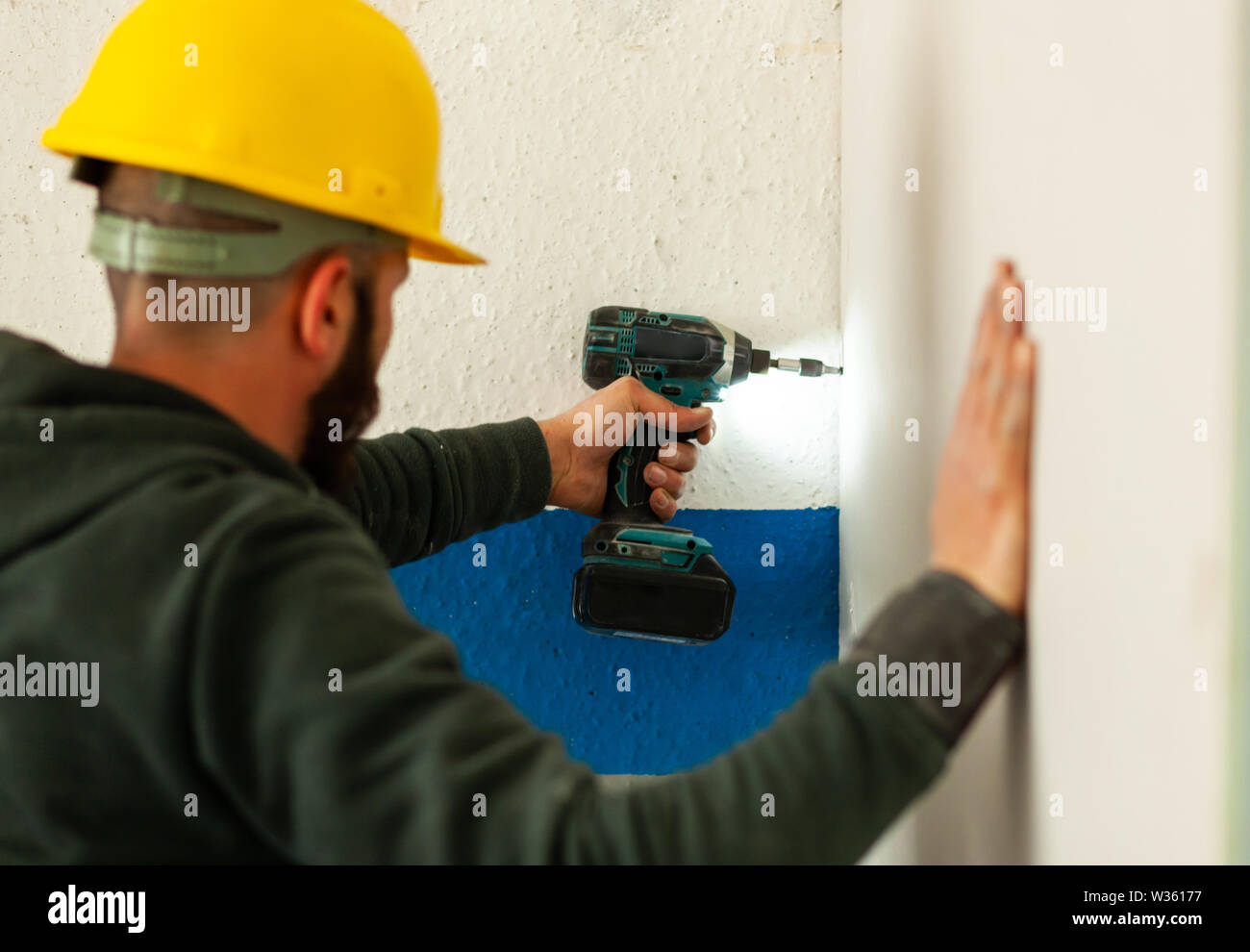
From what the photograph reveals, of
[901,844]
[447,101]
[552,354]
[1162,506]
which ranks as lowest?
[901,844]

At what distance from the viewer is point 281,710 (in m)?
0.56

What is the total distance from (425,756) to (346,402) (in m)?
0.38

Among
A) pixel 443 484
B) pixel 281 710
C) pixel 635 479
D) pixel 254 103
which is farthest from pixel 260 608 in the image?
pixel 635 479

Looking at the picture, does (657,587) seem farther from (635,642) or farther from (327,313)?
(327,313)

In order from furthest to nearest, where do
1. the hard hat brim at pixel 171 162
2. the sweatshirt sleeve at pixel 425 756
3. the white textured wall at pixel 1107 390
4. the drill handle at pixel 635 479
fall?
the drill handle at pixel 635 479, the hard hat brim at pixel 171 162, the sweatshirt sleeve at pixel 425 756, the white textured wall at pixel 1107 390

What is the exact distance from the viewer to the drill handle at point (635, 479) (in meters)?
1.35

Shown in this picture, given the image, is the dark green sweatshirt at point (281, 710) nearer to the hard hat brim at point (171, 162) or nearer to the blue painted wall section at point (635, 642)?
the hard hat brim at point (171, 162)

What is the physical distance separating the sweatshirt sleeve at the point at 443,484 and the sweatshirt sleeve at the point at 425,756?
0.55m

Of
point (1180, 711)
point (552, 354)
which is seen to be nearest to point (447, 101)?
point (552, 354)

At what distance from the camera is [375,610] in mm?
595

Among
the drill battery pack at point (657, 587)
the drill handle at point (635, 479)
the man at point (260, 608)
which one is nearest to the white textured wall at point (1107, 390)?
the man at point (260, 608)

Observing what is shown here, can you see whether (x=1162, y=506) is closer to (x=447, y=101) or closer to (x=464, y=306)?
(x=464, y=306)
